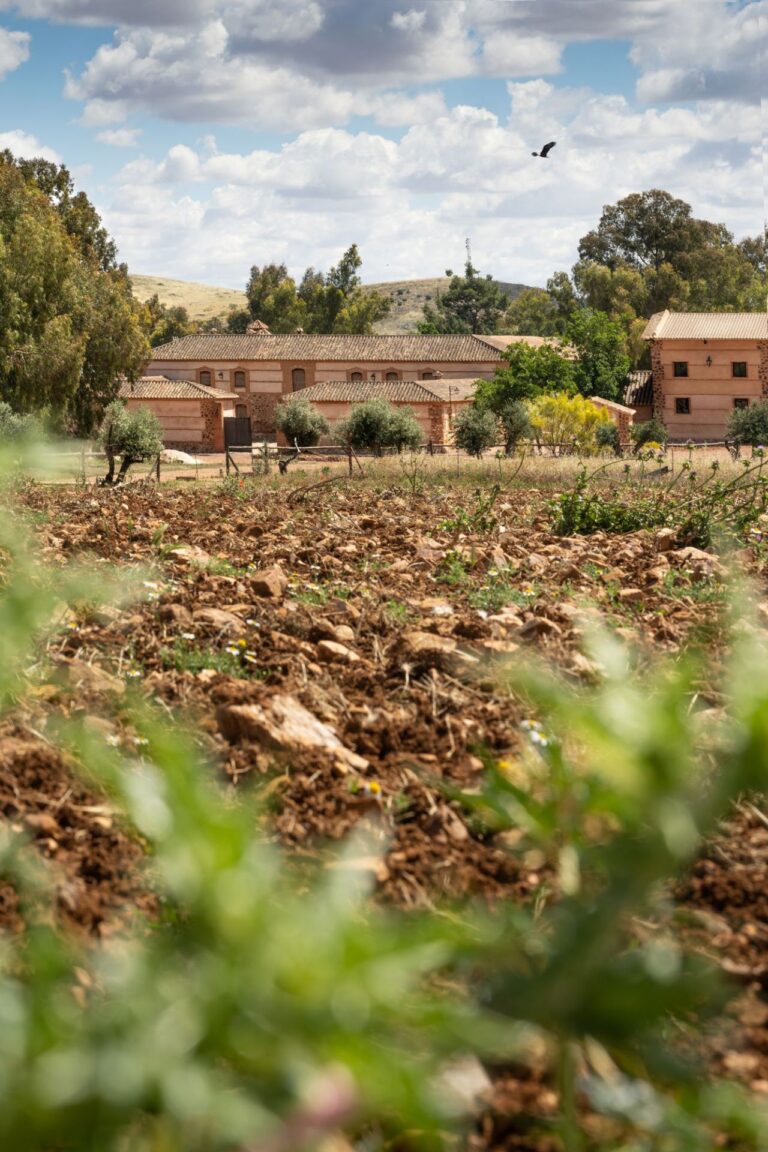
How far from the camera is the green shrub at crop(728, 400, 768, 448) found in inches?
1820

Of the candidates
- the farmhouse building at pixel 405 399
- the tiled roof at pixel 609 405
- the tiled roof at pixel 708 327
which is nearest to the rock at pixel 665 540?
the farmhouse building at pixel 405 399

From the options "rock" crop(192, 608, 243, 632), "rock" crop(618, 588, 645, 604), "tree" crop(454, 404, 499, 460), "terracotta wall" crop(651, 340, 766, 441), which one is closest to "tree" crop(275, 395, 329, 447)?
"tree" crop(454, 404, 499, 460)

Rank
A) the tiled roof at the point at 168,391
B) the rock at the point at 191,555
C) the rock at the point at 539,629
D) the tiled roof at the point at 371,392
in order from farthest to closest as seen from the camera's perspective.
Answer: the tiled roof at the point at 168,391
the tiled roof at the point at 371,392
the rock at the point at 191,555
the rock at the point at 539,629

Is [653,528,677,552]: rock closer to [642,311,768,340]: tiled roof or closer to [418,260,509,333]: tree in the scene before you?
[642,311,768,340]: tiled roof

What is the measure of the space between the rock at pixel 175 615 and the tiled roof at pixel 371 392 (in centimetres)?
4704

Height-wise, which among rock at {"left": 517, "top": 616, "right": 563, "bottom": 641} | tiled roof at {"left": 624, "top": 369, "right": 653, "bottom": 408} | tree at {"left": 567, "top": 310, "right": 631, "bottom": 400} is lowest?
rock at {"left": 517, "top": 616, "right": 563, "bottom": 641}

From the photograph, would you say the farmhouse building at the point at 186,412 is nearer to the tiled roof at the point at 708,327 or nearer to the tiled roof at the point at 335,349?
the tiled roof at the point at 335,349

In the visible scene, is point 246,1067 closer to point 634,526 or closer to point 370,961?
point 370,961

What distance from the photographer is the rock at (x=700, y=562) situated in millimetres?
8461

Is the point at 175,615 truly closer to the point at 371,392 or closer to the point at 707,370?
the point at 371,392

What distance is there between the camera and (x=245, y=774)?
170 inches

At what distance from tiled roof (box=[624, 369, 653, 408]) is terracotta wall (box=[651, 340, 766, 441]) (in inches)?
74.0

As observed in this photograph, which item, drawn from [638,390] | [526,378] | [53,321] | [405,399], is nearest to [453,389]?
[526,378]

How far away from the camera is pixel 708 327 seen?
5816cm
